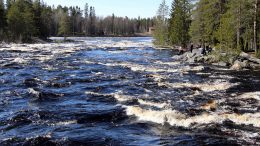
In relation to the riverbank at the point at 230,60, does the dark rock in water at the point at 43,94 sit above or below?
below

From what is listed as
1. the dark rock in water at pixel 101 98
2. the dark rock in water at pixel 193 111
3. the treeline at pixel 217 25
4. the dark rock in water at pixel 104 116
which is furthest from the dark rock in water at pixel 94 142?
the treeline at pixel 217 25

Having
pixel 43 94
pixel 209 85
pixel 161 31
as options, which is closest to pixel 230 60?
pixel 209 85

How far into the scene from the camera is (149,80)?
29641 mm

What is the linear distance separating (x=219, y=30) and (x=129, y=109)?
32.4 m

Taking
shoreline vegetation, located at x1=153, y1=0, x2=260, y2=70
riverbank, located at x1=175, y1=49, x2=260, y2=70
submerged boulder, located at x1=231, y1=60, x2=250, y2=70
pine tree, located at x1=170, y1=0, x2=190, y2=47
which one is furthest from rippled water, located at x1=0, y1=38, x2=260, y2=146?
pine tree, located at x1=170, y1=0, x2=190, y2=47

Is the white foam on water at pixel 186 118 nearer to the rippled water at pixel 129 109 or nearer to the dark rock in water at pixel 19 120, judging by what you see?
the rippled water at pixel 129 109

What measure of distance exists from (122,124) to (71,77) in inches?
606

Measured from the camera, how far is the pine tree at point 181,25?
77188mm

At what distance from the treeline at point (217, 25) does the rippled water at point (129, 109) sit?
1453 cm

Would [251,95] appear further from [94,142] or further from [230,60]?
[230,60]

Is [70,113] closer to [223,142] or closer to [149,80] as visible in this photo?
[223,142]

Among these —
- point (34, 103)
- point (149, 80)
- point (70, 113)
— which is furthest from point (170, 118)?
point (149, 80)

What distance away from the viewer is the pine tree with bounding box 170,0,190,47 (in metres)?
77.2

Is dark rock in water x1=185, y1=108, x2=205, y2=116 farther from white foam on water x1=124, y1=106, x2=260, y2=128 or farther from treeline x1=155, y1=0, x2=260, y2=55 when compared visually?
treeline x1=155, y1=0, x2=260, y2=55
